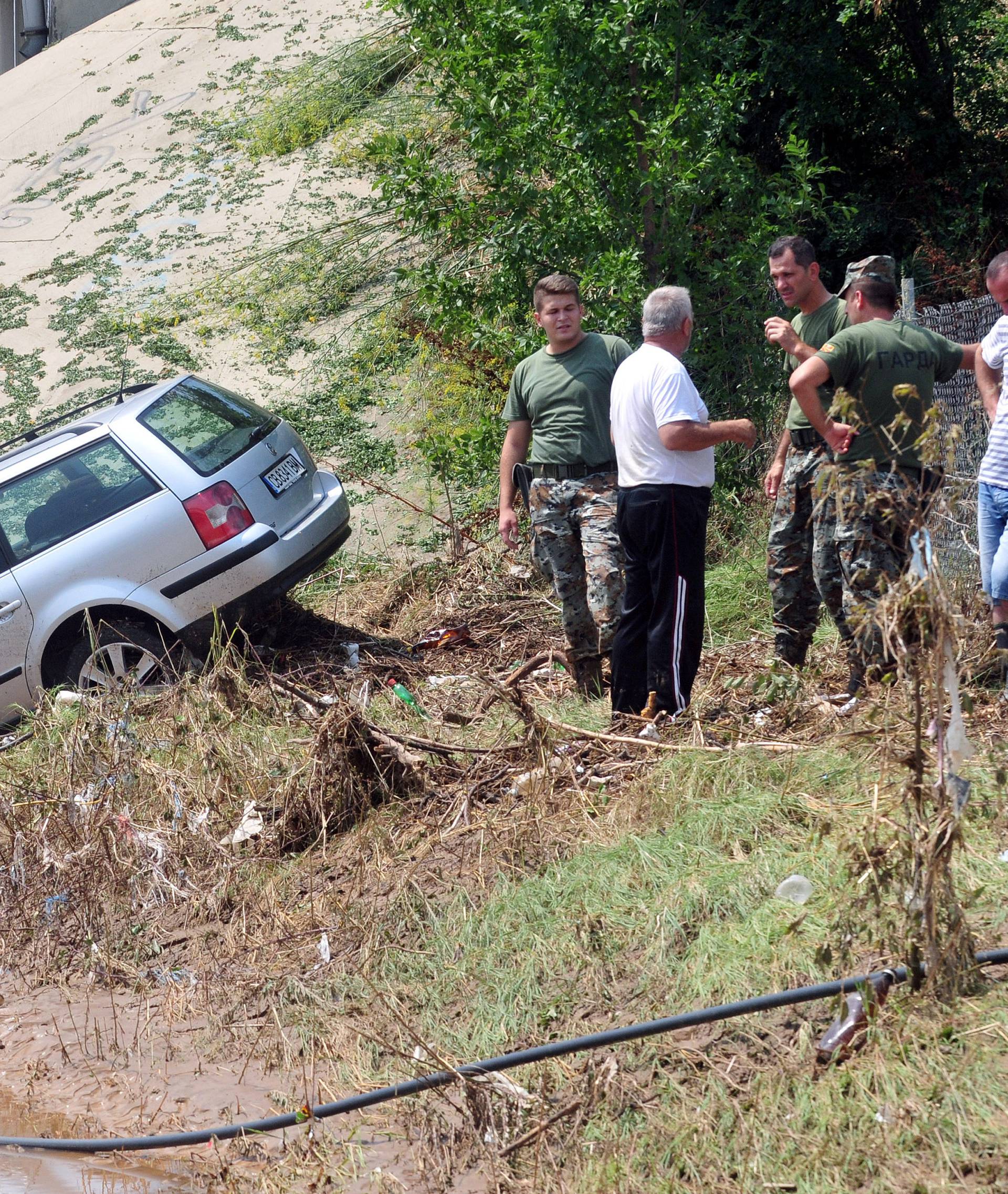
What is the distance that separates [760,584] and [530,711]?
110 inches

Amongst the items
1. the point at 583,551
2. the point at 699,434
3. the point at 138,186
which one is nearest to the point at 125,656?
the point at 583,551

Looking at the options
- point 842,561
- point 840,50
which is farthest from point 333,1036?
point 840,50

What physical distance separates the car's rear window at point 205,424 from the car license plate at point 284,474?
185 millimetres

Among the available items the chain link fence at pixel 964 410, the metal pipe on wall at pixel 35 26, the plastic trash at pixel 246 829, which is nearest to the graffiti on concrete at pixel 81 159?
the metal pipe on wall at pixel 35 26

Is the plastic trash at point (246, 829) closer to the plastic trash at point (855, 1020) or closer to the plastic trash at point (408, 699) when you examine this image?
the plastic trash at point (408, 699)

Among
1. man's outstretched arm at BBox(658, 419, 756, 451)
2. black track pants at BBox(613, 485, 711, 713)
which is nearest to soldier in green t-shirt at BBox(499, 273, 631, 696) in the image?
black track pants at BBox(613, 485, 711, 713)

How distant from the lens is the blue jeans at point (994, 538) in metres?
4.96

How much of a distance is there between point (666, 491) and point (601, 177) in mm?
3695

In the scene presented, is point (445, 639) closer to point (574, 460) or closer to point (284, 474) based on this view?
point (284, 474)

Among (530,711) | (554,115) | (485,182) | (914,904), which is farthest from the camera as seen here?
(485,182)

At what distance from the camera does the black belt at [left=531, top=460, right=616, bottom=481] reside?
18.8 ft

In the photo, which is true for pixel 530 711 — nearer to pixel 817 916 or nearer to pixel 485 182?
pixel 817 916

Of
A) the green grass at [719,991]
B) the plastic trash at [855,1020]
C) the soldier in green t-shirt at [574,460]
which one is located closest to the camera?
the green grass at [719,991]

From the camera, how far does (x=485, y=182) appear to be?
26.8 feet
